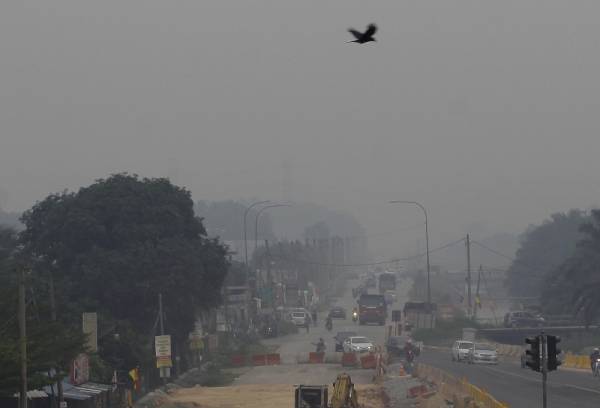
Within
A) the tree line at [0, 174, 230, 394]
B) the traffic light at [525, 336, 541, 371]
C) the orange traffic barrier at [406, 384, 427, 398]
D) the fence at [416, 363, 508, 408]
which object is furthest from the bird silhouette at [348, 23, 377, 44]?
the tree line at [0, 174, 230, 394]

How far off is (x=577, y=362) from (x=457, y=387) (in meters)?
28.7

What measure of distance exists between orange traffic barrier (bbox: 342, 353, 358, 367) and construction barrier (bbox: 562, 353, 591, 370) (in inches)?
550

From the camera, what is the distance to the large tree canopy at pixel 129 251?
234 feet

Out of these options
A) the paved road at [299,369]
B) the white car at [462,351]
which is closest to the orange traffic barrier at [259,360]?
the paved road at [299,369]

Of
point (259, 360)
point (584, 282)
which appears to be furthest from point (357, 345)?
point (584, 282)

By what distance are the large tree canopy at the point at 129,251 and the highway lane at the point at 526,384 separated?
1677 centimetres

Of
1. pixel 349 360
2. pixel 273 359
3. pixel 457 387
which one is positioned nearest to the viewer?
pixel 457 387

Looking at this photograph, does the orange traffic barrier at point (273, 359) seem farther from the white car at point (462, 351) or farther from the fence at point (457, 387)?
the fence at point (457, 387)

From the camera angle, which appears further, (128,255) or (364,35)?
(128,255)

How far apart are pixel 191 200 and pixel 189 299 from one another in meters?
9.90

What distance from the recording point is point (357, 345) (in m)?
86.9

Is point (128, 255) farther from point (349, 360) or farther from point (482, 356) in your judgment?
point (482, 356)

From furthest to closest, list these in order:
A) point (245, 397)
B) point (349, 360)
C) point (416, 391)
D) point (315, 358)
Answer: point (315, 358), point (349, 360), point (245, 397), point (416, 391)

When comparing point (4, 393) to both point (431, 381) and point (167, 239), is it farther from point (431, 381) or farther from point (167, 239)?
point (167, 239)
